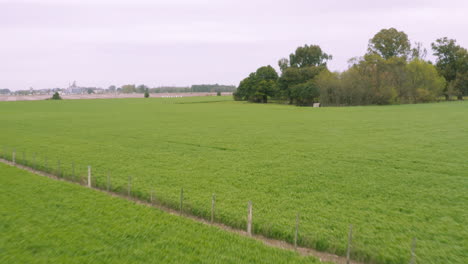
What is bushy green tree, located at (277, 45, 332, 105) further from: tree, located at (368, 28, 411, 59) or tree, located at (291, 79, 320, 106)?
tree, located at (368, 28, 411, 59)

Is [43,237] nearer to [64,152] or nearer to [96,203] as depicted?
[96,203]

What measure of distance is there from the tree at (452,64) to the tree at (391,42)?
325 inches

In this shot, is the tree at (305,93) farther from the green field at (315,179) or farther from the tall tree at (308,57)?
the green field at (315,179)

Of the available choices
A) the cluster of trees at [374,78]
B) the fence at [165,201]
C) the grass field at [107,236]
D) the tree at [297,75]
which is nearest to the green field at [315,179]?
the fence at [165,201]

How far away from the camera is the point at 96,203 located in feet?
36.1

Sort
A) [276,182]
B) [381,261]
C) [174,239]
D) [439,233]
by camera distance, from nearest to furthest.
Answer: [381,261], [174,239], [439,233], [276,182]

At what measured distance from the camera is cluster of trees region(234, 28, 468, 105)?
82062 millimetres

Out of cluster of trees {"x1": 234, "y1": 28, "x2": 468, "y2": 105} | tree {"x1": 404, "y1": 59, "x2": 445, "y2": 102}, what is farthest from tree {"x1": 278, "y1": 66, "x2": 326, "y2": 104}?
tree {"x1": 404, "y1": 59, "x2": 445, "y2": 102}

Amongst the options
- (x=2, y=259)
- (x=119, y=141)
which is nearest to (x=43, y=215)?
(x=2, y=259)

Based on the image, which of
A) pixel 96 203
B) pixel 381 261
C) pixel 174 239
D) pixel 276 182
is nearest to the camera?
pixel 381 261

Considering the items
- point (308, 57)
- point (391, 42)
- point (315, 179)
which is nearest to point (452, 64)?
point (391, 42)

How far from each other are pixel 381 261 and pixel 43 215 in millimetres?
9643

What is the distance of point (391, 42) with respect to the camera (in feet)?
331

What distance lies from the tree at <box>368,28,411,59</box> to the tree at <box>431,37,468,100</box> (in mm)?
8258
